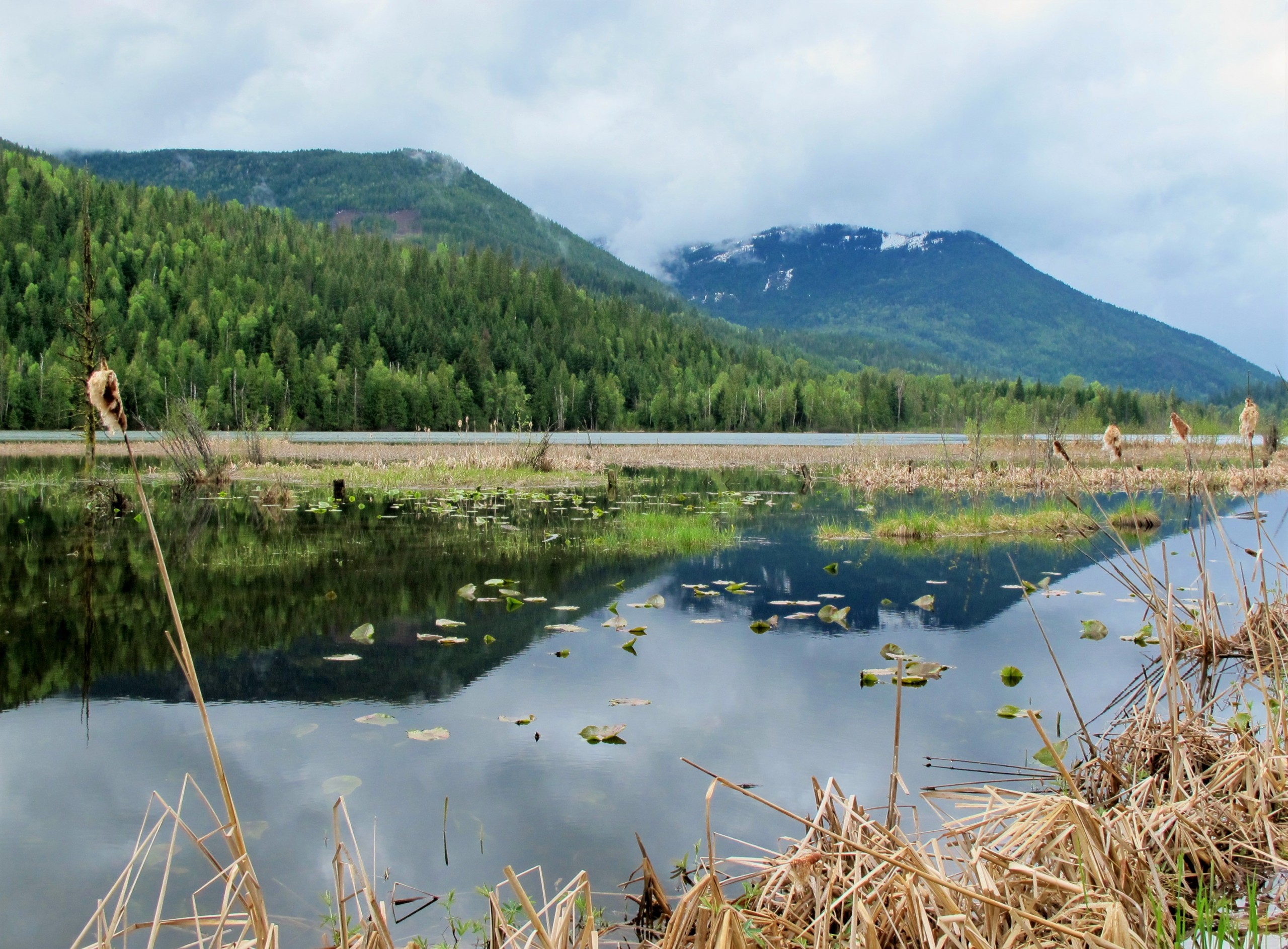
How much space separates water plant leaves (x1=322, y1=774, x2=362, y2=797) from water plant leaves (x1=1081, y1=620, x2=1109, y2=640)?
770 centimetres

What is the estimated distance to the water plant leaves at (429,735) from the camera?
249 inches

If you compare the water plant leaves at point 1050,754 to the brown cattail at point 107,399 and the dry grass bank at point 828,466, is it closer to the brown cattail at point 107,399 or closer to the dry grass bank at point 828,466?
the brown cattail at point 107,399

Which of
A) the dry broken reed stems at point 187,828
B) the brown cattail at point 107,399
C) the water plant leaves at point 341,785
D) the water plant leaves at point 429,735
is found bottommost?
the water plant leaves at point 341,785

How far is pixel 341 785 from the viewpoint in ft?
18.3

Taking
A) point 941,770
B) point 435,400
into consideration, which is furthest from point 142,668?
point 435,400

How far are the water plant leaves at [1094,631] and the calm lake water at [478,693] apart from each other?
0.12 metres

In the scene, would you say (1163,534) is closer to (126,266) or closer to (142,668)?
(142,668)

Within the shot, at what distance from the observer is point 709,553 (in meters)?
14.9

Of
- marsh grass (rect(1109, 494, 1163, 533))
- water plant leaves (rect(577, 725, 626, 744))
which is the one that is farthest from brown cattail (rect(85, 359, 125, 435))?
marsh grass (rect(1109, 494, 1163, 533))

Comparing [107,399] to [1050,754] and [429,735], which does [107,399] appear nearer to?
[429,735]

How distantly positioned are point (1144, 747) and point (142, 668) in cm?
792

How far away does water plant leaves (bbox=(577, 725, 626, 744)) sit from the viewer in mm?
6312

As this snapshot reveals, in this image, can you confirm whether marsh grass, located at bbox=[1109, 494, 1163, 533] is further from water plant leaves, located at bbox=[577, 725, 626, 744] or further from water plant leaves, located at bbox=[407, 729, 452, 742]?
water plant leaves, located at bbox=[407, 729, 452, 742]

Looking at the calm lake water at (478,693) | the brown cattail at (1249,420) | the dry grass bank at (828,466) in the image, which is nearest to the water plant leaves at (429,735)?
the calm lake water at (478,693)
